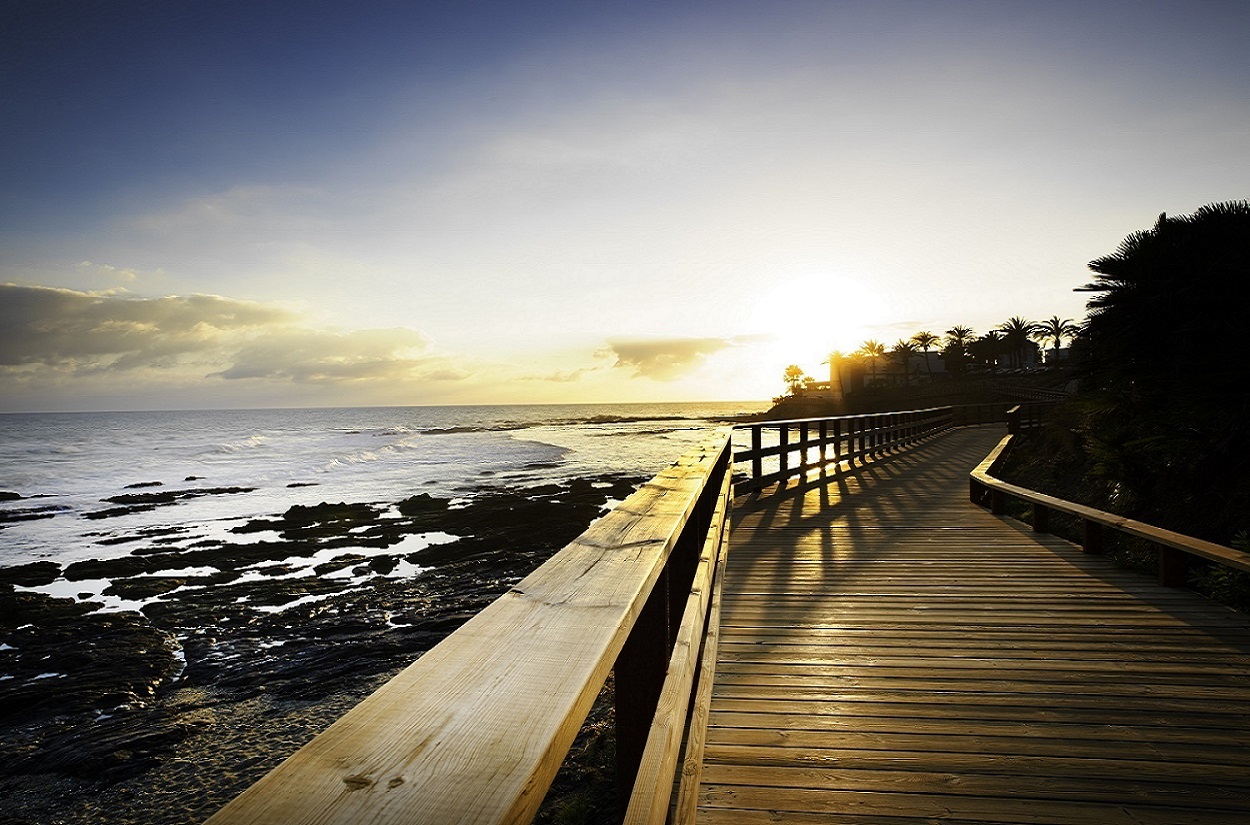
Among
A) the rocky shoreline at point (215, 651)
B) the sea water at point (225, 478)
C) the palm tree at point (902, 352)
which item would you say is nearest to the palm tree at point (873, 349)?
the palm tree at point (902, 352)

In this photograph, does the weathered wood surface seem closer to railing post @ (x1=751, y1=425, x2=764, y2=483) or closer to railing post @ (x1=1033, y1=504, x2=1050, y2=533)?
railing post @ (x1=1033, y1=504, x2=1050, y2=533)

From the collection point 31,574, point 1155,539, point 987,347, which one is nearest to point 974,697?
point 1155,539

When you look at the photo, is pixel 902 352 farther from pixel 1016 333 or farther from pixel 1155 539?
pixel 1155 539

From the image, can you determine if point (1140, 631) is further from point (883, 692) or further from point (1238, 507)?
point (1238, 507)

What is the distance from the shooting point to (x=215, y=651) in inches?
358

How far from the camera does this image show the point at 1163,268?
6691mm

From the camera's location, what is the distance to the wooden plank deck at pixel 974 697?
2562 mm

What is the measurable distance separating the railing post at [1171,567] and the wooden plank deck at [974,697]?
0.12 meters

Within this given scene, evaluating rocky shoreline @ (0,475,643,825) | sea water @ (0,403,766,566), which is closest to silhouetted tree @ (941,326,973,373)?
sea water @ (0,403,766,566)

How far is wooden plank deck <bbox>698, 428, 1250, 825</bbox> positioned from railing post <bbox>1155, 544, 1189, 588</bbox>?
117 millimetres

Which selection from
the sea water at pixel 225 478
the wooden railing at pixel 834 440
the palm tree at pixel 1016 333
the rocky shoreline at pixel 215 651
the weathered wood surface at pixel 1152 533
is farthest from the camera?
the palm tree at pixel 1016 333

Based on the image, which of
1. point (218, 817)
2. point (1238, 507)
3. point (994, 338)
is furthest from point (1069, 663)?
point (994, 338)

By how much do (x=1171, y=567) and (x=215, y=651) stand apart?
35.0ft

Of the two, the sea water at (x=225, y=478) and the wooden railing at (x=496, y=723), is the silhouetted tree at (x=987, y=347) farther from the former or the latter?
the wooden railing at (x=496, y=723)
